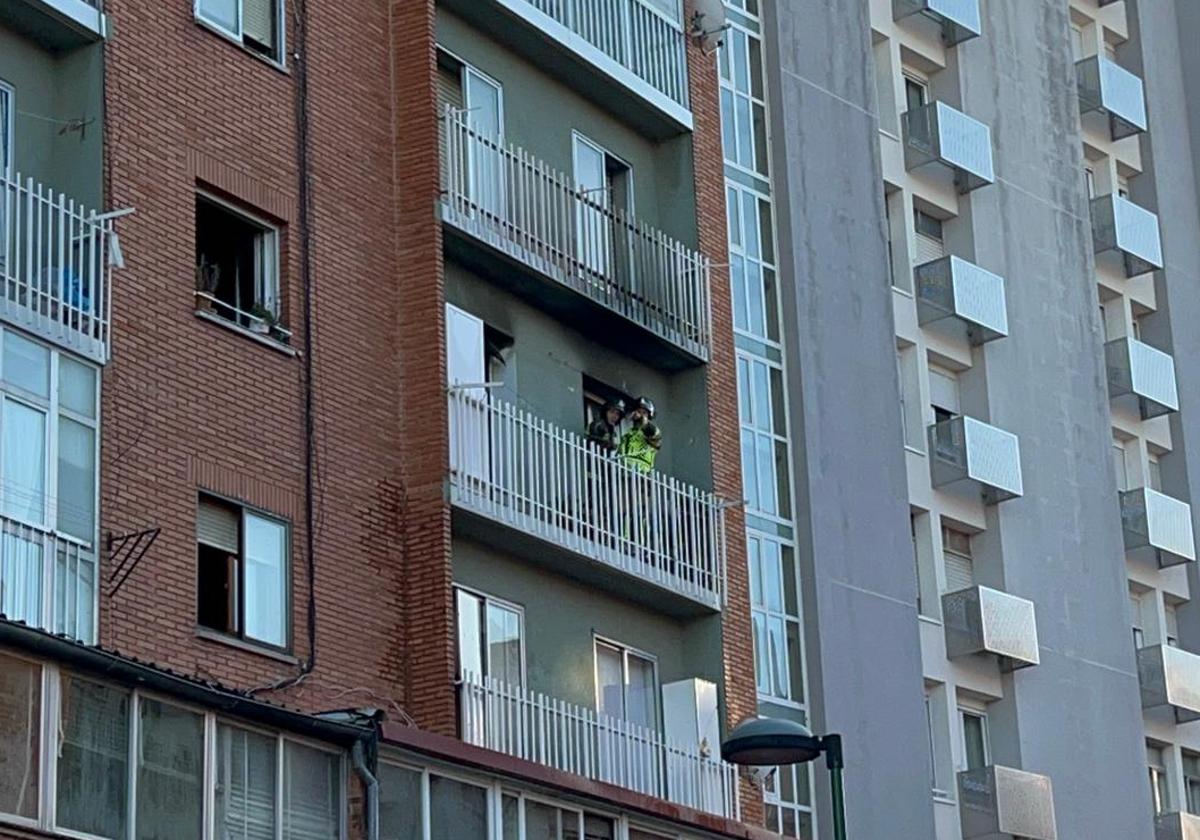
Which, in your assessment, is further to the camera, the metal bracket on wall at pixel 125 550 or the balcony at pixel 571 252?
the balcony at pixel 571 252

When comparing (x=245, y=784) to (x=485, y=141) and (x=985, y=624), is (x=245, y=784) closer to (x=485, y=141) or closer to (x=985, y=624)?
(x=485, y=141)

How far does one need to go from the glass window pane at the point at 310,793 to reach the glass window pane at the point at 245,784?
0.66 feet

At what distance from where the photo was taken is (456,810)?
977 inches

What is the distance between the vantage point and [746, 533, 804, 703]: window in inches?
1432

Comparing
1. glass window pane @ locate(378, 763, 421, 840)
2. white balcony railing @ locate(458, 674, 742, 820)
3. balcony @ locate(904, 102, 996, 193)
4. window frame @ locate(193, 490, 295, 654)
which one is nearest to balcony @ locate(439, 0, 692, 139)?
window frame @ locate(193, 490, 295, 654)

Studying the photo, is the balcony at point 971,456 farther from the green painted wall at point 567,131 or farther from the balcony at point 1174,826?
the green painted wall at point 567,131

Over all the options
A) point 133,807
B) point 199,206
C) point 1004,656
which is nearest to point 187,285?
point 199,206

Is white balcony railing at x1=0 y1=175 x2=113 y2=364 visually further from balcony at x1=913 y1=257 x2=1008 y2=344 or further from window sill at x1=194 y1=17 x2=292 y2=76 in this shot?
balcony at x1=913 y1=257 x2=1008 y2=344

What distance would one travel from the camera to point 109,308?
2338 cm

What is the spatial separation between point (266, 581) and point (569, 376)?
6822mm

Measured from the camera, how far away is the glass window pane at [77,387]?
74.1 feet

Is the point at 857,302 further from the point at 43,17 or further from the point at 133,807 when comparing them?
the point at 133,807

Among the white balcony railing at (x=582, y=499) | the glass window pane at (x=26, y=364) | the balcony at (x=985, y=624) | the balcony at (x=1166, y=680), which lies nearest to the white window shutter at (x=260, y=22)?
the white balcony railing at (x=582, y=499)

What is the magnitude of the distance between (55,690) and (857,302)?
21929mm
